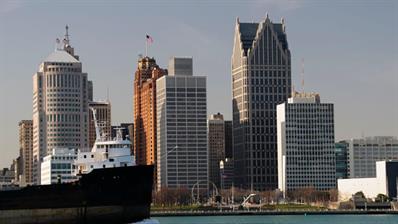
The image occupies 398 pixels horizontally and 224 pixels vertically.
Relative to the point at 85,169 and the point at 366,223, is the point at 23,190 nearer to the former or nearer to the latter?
the point at 85,169

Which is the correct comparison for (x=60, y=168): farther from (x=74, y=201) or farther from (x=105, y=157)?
(x=74, y=201)

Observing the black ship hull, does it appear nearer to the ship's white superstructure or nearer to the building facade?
the ship's white superstructure

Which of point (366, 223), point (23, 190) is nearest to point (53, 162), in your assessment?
point (23, 190)

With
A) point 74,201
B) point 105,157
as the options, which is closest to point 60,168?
point 105,157

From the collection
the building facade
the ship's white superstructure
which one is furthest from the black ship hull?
the building facade

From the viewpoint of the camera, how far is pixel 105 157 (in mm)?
112312

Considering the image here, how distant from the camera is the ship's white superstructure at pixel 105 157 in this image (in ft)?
359

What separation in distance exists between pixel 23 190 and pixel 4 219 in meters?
3.58

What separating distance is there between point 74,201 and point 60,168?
51.3ft

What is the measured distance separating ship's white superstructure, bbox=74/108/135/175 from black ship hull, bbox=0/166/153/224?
3604 millimetres

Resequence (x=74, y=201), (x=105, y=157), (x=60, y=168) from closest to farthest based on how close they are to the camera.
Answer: (x=74, y=201) → (x=105, y=157) → (x=60, y=168)

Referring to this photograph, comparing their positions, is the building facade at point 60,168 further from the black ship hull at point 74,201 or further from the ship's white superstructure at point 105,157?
the black ship hull at point 74,201

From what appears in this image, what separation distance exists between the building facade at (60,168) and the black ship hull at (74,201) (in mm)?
8352

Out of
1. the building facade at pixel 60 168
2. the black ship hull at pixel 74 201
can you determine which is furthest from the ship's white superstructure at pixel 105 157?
the black ship hull at pixel 74 201
